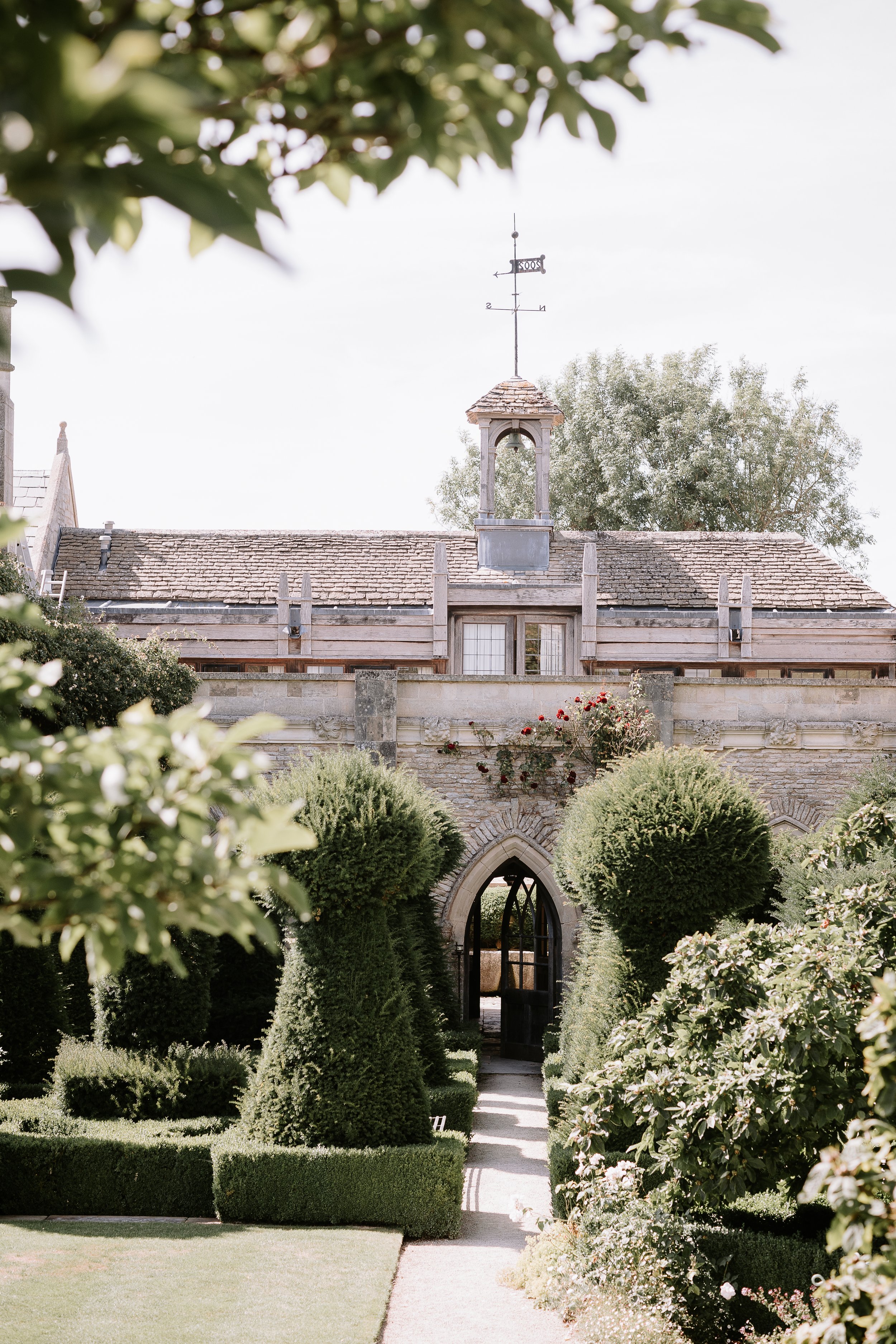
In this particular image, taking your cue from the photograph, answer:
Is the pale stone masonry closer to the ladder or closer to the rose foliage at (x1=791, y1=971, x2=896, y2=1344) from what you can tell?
the ladder

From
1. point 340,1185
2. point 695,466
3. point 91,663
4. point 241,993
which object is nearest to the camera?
point 340,1185

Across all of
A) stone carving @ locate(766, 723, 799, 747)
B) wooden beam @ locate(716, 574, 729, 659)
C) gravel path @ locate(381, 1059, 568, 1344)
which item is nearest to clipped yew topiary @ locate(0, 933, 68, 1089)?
gravel path @ locate(381, 1059, 568, 1344)

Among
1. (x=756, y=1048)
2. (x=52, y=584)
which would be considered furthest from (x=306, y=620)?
(x=756, y=1048)

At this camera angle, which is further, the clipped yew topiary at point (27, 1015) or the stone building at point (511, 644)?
the stone building at point (511, 644)

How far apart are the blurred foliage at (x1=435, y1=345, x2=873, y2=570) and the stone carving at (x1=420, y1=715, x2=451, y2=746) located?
15001 millimetres

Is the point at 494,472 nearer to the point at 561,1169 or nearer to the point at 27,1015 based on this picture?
the point at 27,1015

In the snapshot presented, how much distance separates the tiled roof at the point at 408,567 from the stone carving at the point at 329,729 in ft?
12.2

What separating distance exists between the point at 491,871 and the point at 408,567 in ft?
19.9

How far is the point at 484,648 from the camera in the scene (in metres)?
18.5

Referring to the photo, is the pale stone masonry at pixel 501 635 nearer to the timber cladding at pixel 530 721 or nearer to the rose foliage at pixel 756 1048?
the timber cladding at pixel 530 721

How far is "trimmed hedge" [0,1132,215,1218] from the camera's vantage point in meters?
9.43

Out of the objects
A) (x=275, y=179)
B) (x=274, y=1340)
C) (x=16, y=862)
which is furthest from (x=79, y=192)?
(x=274, y=1340)

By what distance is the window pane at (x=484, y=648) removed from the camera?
18.5 m

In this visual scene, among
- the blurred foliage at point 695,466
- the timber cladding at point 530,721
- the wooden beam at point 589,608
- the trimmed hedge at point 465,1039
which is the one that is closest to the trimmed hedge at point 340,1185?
the trimmed hedge at point 465,1039
